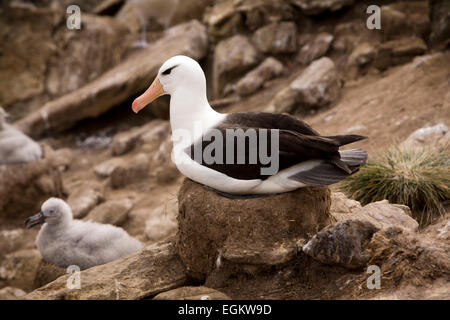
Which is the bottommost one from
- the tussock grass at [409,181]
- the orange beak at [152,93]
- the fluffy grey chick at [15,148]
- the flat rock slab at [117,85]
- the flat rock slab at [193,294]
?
the flat rock slab at [193,294]

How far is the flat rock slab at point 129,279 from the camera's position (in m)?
3.58

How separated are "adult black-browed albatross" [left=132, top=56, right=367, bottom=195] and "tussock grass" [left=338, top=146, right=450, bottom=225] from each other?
1508 millimetres

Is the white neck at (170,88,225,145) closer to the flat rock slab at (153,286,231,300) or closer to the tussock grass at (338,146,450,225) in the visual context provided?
the flat rock slab at (153,286,231,300)

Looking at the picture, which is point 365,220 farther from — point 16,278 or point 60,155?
point 60,155

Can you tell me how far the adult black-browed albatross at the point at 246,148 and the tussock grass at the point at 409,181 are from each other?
1508mm

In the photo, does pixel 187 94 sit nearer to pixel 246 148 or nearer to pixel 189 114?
pixel 189 114

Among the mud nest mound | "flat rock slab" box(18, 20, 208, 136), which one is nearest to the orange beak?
the mud nest mound

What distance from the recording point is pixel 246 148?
3.53 m

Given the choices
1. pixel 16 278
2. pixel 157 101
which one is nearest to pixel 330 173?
pixel 16 278

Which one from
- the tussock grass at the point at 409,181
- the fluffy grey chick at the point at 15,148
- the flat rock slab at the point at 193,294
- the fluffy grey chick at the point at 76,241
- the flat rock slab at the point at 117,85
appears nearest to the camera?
the flat rock slab at the point at 193,294

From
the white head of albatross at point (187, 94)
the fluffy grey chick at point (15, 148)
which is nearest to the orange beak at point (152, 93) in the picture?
the white head of albatross at point (187, 94)

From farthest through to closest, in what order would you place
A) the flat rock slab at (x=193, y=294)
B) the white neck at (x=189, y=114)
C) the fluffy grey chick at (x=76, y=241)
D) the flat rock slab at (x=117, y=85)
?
the flat rock slab at (x=117, y=85), the fluffy grey chick at (x=76, y=241), the white neck at (x=189, y=114), the flat rock slab at (x=193, y=294)

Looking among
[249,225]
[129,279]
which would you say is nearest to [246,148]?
[249,225]

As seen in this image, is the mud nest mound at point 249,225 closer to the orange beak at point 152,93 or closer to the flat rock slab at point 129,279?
the flat rock slab at point 129,279
